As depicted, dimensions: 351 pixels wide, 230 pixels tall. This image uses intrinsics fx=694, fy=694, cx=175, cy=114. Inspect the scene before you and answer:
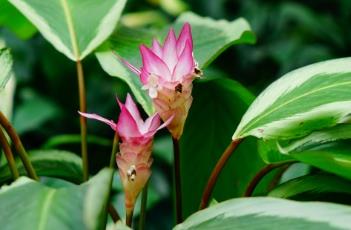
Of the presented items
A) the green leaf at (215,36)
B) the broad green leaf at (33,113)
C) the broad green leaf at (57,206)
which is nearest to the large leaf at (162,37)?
the green leaf at (215,36)

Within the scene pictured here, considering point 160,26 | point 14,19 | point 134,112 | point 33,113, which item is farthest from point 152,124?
point 160,26

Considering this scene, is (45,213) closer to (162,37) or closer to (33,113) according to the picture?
(162,37)

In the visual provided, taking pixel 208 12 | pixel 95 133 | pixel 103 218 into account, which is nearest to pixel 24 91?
pixel 95 133

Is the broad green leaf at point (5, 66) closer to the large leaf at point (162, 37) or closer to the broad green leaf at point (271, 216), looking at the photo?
the large leaf at point (162, 37)

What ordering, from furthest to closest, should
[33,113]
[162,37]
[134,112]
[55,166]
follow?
[33,113]
[162,37]
[55,166]
[134,112]

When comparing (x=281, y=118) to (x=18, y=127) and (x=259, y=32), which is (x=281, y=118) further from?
(x=259, y=32)
